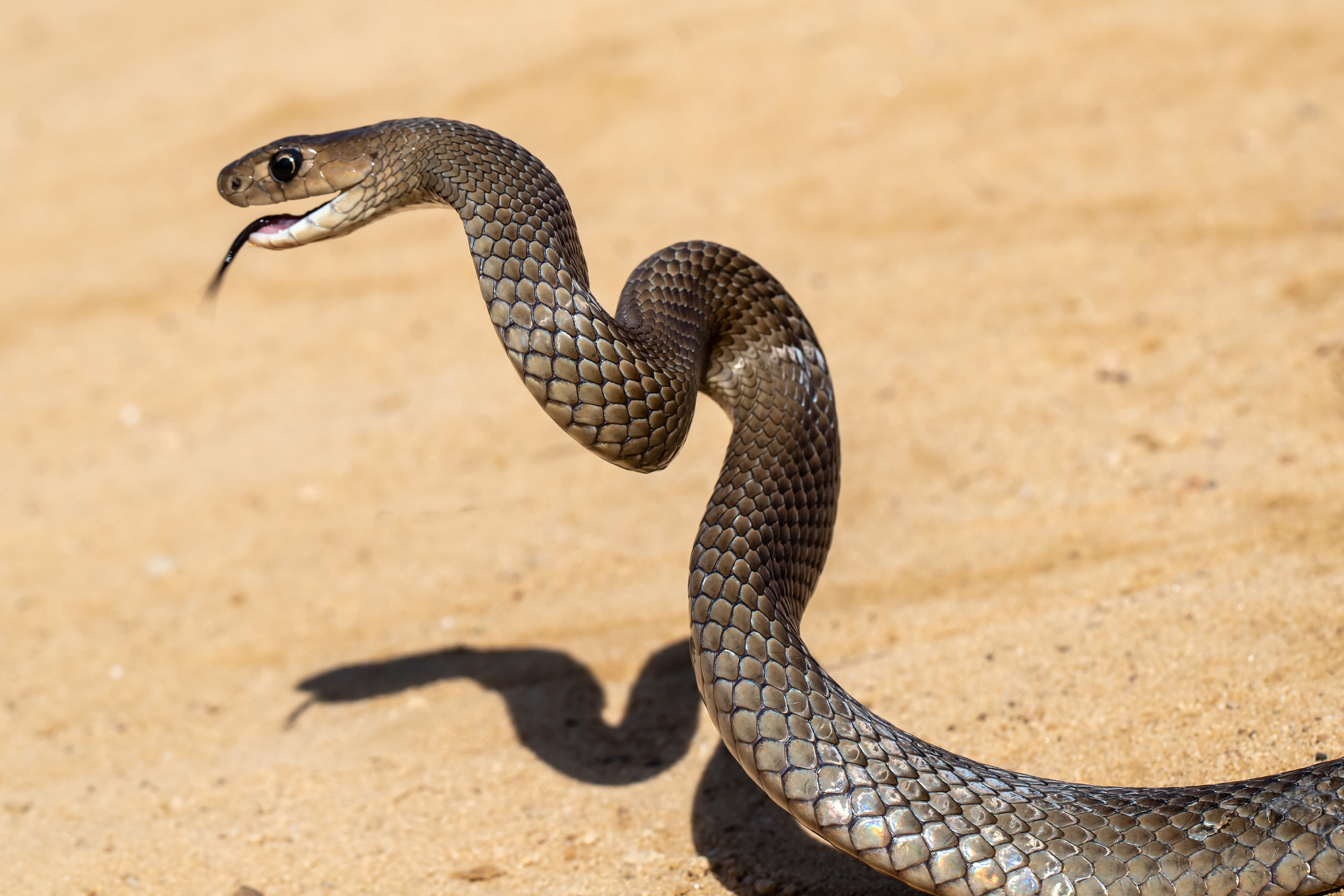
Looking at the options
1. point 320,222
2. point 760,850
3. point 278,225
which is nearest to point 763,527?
point 760,850

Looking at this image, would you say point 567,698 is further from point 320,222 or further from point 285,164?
point 285,164

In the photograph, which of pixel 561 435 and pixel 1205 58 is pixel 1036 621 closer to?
pixel 561 435

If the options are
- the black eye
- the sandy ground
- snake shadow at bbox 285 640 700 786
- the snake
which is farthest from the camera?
snake shadow at bbox 285 640 700 786

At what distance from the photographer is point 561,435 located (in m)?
7.02

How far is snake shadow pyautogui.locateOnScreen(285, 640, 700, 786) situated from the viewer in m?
4.72

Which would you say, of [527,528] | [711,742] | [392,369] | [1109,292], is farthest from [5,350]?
[1109,292]

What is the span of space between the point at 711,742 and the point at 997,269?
3.96 m

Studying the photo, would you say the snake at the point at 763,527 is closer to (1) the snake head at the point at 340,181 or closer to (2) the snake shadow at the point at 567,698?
(1) the snake head at the point at 340,181

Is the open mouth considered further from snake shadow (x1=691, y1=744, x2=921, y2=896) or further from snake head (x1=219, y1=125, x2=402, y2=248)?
snake shadow (x1=691, y1=744, x2=921, y2=896)

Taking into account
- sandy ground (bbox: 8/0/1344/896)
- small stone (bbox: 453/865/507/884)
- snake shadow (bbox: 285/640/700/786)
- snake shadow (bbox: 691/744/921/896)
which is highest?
sandy ground (bbox: 8/0/1344/896)

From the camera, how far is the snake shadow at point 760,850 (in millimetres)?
3881

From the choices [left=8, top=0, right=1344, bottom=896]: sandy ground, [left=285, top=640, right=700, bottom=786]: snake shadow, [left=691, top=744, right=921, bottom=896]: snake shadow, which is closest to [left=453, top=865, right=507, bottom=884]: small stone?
[left=8, top=0, right=1344, bottom=896]: sandy ground

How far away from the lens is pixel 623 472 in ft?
21.3

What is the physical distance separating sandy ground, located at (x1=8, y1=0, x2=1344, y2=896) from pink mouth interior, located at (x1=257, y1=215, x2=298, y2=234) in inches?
82.1
